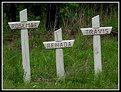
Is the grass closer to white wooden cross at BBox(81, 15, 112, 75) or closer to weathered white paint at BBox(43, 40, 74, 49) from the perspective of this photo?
white wooden cross at BBox(81, 15, 112, 75)

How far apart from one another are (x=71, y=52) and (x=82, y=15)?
47.9 inches

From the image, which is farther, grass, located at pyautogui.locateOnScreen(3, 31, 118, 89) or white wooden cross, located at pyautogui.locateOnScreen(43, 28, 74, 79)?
white wooden cross, located at pyautogui.locateOnScreen(43, 28, 74, 79)

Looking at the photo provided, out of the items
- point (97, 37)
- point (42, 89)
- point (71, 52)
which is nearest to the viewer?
point (42, 89)

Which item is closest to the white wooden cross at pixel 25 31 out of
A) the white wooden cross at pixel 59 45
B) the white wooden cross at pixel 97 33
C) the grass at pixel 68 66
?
the grass at pixel 68 66

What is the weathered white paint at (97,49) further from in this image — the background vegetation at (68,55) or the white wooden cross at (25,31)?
the white wooden cross at (25,31)

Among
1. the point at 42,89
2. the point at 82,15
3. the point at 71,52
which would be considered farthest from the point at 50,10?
the point at 42,89

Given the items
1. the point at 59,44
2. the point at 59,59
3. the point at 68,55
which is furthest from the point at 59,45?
the point at 68,55

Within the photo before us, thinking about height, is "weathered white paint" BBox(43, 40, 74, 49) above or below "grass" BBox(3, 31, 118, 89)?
above

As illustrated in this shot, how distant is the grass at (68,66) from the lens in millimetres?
6061

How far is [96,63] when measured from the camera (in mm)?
6297

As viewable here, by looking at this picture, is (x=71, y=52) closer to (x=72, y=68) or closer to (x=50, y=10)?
(x=72, y=68)

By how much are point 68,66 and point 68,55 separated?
500mm

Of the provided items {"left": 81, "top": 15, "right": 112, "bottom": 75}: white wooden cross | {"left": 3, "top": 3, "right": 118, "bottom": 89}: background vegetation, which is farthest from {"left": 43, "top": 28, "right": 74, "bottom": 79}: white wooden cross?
{"left": 81, "top": 15, "right": 112, "bottom": 75}: white wooden cross

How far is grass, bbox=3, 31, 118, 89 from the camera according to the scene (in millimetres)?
6061
